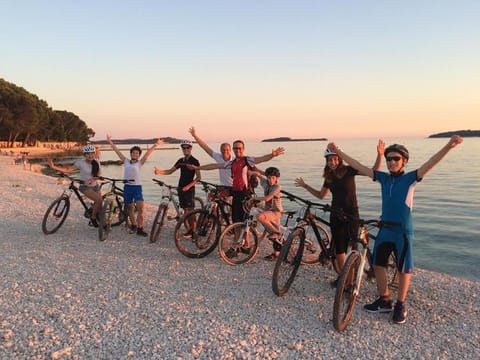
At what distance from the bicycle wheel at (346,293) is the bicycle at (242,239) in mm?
2168

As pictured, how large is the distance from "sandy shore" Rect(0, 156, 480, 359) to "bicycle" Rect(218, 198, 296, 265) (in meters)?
0.23

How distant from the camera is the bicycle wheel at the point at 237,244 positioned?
6.88 metres

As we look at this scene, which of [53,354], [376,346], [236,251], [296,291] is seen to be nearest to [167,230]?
[236,251]

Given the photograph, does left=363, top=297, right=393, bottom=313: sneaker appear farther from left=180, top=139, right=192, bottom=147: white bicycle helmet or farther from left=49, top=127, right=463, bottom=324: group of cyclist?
left=180, top=139, right=192, bottom=147: white bicycle helmet

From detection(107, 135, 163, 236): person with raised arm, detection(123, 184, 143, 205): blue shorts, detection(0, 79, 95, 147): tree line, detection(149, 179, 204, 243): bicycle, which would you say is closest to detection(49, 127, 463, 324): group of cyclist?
detection(107, 135, 163, 236): person with raised arm

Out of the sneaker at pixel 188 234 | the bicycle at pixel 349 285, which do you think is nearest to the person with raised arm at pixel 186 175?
the sneaker at pixel 188 234

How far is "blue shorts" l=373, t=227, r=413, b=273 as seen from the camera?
182 inches

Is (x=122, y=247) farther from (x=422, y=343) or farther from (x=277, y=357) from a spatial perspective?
(x=422, y=343)

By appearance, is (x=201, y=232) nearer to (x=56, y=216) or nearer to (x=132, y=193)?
(x=132, y=193)

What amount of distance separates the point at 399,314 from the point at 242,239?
9.91ft

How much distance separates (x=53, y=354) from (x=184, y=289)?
2217 millimetres

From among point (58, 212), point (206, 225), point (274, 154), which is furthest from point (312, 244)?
point (58, 212)

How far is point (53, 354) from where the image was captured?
3.85m

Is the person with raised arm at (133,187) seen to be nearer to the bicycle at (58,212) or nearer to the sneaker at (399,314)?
the bicycle at (58,212)
